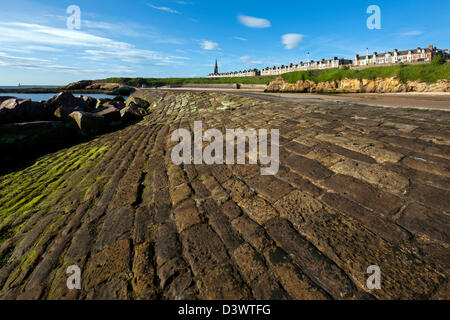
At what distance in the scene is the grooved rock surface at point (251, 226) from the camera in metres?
1.50

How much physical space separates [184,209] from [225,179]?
0.84 m

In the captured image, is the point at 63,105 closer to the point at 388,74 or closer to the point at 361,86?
the point at 361,86

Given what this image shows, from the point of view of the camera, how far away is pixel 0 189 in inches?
167

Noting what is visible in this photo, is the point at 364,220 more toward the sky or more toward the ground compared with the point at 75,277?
more toward the sky

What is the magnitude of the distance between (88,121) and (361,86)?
20859 millimetres

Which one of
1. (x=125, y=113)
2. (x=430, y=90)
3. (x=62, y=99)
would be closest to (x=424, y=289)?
(x=125, y=113)

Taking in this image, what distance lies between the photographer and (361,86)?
692 inches

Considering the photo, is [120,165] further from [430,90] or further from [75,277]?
[430,90]

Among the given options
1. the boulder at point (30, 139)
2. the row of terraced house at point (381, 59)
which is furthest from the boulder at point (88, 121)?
the row of terraced house at point (381, 59)

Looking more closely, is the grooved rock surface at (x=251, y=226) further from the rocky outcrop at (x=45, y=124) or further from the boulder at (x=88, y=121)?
the boulder at (x=88, y=121)

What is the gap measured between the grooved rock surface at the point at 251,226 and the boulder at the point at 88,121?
4.08 metres

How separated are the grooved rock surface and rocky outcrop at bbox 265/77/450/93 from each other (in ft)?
53.2

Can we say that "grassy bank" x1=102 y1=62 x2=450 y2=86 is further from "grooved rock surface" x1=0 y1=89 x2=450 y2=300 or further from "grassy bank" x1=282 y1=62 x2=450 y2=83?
"grooved rock surface" x1=0 y1=89 x2=450 y2=300

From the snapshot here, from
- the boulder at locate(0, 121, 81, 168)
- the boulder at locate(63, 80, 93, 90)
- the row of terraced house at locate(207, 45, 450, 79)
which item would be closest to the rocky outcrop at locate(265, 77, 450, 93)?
the boulder at locate(0, 121, 81, 168)
